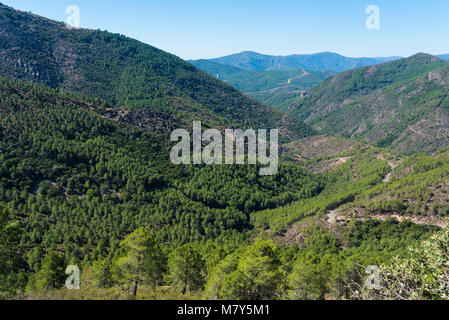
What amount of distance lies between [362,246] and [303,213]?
28784 mm

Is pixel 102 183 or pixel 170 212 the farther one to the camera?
pixel 102 183

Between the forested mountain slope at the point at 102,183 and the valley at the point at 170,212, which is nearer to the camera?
the valley at the point at 170,212

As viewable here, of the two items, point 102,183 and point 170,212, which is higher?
point 102,183

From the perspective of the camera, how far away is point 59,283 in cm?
3862

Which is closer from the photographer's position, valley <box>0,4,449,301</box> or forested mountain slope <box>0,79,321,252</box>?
valley <box>0,4,449,301</box>

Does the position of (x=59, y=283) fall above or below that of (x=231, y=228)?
above

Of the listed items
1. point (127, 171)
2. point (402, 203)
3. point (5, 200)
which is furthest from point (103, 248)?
point (402, 203)

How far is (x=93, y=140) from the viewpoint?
13100cm

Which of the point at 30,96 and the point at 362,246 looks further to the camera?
the point at 30,96

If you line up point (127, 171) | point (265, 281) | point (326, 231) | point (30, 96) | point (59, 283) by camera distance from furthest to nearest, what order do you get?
1. point (30, 96)
2. point (127, 171)
3. point (326, 231)
4. point (59, 283)
5. point (265, 281)
